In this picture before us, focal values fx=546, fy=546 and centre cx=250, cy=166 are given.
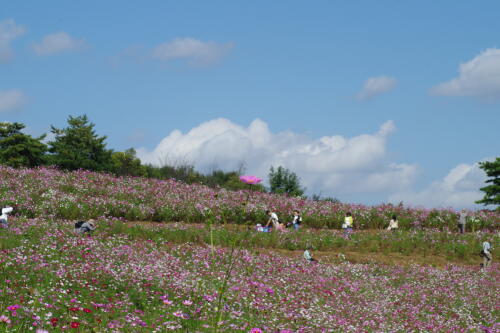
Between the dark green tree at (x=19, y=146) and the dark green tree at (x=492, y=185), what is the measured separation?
32.4 meters

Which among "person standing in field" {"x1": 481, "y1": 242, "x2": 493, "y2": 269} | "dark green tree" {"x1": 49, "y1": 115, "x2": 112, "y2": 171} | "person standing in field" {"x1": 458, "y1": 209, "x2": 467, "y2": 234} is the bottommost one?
"person standing in field" {"x1": 481, "y1": 242, "x2": 493, "y2": 269}

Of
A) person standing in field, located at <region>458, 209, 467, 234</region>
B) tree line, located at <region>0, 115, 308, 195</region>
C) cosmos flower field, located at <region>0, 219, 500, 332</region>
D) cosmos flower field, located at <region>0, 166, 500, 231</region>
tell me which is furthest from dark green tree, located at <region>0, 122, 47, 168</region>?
person standing in field, located at <region>458, 209, 467, 234</region>

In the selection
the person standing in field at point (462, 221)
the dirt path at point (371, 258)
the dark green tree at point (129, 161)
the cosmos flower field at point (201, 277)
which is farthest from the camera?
the dark green tree at point (129, 161)

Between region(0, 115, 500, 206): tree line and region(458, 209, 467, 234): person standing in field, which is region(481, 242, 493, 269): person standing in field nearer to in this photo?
region(458, 209, 467, 234): person standing in field

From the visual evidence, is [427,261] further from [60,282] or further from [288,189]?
[288,189]

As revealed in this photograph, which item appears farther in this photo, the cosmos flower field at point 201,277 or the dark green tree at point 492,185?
the dark green tree at point 492,185

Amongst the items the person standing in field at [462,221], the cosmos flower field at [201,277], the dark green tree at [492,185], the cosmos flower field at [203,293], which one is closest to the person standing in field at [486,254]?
the cosmos flower field at [201,277]

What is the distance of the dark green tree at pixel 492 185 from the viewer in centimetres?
4038

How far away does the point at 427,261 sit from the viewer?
2173 cm

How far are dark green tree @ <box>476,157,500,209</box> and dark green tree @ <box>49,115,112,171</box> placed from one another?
27434 mm

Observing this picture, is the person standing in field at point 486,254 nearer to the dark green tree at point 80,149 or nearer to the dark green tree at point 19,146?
the dark green tree at point 80,149

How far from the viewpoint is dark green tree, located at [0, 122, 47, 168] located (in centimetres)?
3816

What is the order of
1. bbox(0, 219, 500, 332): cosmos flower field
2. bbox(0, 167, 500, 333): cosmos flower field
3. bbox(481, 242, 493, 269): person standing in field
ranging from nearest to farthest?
bbox(0, 219, 500, 332): cosmos flower field
bbox(0, 167, 500, 333): cosmos flower field
bbox(481, 242, 493, 269): person standing in field

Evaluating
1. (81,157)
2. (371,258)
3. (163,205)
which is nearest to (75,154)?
(81,157)
